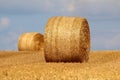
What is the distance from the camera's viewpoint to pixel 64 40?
16984mm

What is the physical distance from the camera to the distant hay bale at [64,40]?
17.0 m

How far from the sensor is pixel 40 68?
13977 millimetres

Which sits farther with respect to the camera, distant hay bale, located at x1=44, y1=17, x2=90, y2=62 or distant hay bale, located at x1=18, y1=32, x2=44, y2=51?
distant hay bale, located at x1=18, y1=32, x2=44, y2=51

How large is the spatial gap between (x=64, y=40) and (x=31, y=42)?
11.2 meters

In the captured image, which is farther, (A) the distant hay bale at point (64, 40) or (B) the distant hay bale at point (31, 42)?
(B) the distant hay bale at point (31, 42)

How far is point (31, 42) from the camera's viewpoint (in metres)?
28.0

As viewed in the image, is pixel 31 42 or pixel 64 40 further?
pixel 31 42

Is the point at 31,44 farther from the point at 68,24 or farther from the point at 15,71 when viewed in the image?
the point at 15,71

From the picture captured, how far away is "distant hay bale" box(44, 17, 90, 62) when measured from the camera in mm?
16953

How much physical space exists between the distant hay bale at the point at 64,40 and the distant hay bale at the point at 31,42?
10652 mm

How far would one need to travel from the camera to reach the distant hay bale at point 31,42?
27.9m

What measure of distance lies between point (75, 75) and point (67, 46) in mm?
5499

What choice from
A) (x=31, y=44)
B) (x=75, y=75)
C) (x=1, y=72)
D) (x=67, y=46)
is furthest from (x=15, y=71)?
(x=31, y=44)

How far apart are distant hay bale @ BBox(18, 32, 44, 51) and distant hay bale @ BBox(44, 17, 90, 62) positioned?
10.7m
